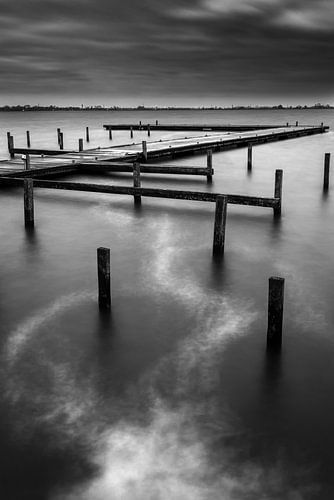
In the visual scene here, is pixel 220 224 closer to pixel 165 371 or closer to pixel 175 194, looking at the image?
pixel 175 194

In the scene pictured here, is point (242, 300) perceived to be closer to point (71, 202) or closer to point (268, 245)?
point (268, 245)

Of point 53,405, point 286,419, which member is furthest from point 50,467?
point 286,419

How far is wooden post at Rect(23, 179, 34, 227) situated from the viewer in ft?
51.0

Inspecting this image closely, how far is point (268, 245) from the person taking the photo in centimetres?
1479

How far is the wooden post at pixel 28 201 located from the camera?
51.0ft

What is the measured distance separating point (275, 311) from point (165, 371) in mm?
1935

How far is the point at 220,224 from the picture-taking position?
12891 millimetres

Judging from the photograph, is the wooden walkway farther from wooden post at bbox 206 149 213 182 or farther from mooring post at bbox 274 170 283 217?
mooring post at bbox 274 170 283 217

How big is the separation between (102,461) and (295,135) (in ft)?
182

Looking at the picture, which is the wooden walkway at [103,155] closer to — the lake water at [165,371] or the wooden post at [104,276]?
the lake water at [165,371]

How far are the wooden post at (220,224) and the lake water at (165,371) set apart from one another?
1.11 feet

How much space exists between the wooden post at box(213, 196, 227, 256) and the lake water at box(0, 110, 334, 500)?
1.11ft

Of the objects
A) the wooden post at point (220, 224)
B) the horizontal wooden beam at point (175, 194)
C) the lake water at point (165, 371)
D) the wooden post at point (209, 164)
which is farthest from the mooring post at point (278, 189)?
the wooden post at point (209, 164)

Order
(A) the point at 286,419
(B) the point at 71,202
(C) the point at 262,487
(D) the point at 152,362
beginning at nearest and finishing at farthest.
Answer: (C) the point at 262,487 < (A) the point at 286,419 < (D) the point at 152,362 < (B) the point at 71,202
